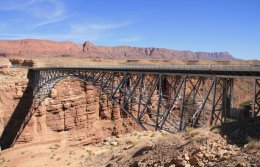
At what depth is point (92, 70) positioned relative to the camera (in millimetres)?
33531

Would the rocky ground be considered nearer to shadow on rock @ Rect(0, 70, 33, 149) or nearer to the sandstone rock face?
the sandstone rock face

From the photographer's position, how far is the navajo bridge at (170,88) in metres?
18.5

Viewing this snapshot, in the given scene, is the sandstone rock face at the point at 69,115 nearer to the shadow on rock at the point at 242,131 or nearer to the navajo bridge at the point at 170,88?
the navajo bridge at the point at 170,88

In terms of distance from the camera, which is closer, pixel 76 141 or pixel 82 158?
pixel 82 158

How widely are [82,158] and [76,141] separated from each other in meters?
28.3

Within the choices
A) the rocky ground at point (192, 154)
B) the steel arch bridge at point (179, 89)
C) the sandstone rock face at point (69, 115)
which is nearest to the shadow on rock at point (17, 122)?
the sandstone rock face at point (69, 115)

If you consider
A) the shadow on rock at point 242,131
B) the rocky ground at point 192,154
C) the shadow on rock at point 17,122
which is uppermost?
the shadow on rock at point 242,131

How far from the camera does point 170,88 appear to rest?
23406mm

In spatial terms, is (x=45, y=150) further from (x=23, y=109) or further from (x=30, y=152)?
(x=23, y=109)

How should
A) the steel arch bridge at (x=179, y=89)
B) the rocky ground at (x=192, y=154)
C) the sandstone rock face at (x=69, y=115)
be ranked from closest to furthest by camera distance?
the rocky ground at (x=192, y=154), the steel arch bridge at (x=179, y=89), the sandstone rock face at (x=69, y=115)

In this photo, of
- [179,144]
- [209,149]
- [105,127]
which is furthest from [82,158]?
[105,127]

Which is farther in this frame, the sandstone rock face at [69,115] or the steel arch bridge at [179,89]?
the sandstone rock face at [69,115]

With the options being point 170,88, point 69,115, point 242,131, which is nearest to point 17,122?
point 69,115

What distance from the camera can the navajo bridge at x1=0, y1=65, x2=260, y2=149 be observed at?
60.5ft
